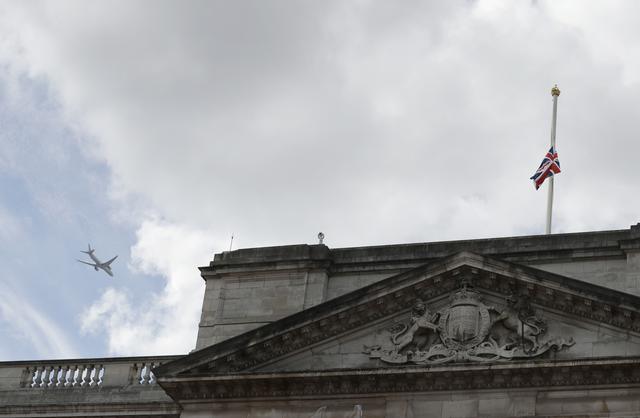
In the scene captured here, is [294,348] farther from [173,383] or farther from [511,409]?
[511,409]

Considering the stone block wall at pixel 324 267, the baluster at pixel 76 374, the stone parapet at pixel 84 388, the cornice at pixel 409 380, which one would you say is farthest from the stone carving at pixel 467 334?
the baluster at pixel 76 374

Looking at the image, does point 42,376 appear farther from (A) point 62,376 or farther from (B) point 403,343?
(B) point 403,343

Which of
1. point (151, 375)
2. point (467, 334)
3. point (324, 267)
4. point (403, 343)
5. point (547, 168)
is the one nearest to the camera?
point (467, 334)

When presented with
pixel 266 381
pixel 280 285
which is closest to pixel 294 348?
pixel 266 381

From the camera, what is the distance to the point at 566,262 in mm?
41875

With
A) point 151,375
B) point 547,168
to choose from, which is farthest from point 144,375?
point 547,168

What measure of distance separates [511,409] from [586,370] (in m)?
2.11

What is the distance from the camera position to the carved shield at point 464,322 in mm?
37969

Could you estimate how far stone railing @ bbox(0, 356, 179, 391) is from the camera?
1713 inches

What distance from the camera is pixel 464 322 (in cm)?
3825

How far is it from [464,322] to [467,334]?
0.38 meters

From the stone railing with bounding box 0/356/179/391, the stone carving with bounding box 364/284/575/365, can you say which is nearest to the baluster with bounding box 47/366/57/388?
the stone railing with bounding box 0/356/179/391

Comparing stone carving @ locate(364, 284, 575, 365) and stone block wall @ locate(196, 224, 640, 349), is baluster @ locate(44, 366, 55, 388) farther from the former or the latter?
stone carving @ locate(364, 284, 575, 365)

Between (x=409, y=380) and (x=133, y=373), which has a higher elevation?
(x=133, y=373)
